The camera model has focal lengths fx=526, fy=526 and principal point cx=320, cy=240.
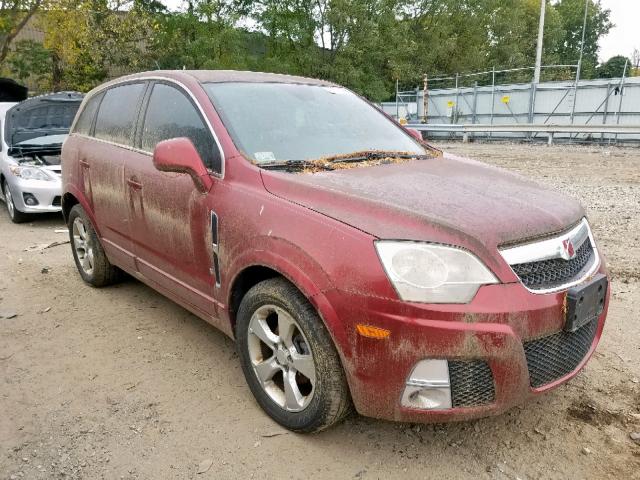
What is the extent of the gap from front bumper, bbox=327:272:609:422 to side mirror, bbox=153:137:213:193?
1117mm

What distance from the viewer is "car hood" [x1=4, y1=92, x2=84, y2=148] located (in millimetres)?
7840

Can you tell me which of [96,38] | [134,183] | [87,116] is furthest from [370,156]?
[96,38]

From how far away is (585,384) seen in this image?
2945 mm

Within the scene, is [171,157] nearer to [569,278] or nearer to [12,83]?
[569,278]

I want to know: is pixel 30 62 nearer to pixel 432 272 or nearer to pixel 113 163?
pixel 113 163

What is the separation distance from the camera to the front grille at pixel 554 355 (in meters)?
2.14

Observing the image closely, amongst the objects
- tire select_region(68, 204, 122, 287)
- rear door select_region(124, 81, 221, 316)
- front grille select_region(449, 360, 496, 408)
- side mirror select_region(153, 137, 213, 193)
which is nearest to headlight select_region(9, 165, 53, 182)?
tire select_region(68, 204, 122, 287)

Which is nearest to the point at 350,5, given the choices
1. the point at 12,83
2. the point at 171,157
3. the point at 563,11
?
the point at 12,83

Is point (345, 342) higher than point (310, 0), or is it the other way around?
point (310, 0)

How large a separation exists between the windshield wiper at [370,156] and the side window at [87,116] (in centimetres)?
247

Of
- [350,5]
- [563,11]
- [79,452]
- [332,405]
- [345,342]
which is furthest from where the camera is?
[563,11]

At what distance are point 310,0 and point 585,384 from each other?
102ft

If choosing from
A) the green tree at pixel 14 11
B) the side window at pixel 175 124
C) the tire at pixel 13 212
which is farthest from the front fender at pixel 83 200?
the green tree at pixel 14 11

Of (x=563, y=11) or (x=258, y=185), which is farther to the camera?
(x=563, y=11)
